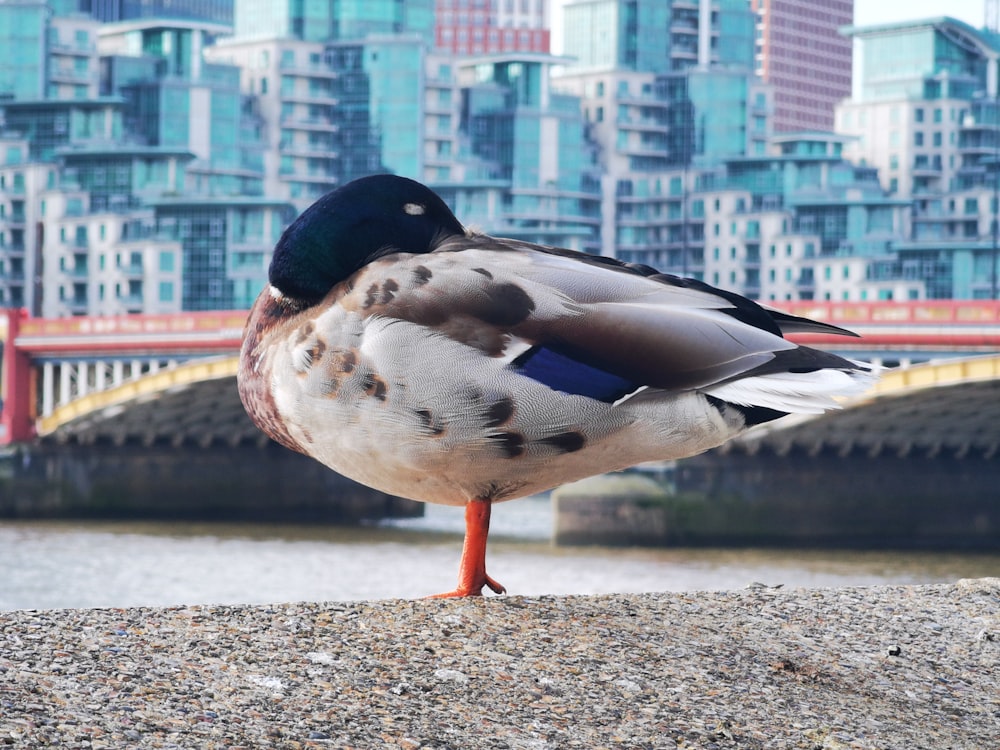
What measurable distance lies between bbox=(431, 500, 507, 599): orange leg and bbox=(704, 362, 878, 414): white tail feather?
26.3 inches

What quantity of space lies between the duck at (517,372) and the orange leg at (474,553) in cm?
15

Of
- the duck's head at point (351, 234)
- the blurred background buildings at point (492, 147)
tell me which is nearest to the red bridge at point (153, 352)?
the duck's head at point (351, 234)

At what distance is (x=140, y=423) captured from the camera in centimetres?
3434

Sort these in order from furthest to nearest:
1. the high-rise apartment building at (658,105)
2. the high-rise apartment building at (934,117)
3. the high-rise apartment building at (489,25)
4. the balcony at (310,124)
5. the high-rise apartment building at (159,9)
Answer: the high-rise apartment building at (489,25)
the high-rise apartment building at (159,9)
the high-rise apartment building at (658,105)
the high-rise apartment building at (934,117)
the balcony at (310,124)

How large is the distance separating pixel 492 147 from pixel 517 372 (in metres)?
81.4

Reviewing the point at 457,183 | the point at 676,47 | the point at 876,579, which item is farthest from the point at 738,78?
the point at 876,579

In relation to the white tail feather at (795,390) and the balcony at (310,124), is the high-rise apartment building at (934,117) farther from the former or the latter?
the white tail feather at (795,390)

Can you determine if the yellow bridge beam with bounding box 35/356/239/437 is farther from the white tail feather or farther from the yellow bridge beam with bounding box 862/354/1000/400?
the white tail feather

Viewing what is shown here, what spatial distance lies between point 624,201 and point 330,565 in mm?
63581

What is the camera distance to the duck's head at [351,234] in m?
4.20

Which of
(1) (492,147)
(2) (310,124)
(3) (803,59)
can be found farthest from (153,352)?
(3) (803,59)

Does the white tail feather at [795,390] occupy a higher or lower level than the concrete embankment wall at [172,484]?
higher

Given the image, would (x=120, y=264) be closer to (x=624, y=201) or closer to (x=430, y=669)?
(x=624, y=201)

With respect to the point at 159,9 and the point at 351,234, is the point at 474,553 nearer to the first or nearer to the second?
the point at 351,234
